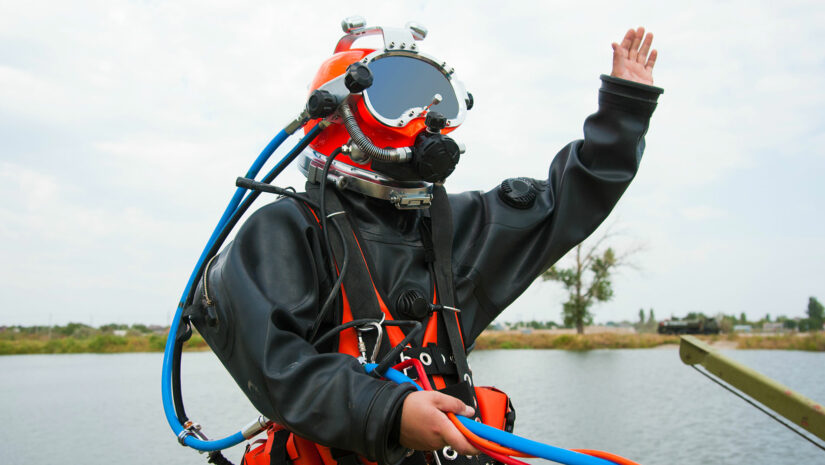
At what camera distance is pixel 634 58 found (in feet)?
5.24

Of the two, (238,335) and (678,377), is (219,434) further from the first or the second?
(678,377)

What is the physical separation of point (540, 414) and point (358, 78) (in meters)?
3.71

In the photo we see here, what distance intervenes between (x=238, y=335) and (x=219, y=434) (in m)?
3.05

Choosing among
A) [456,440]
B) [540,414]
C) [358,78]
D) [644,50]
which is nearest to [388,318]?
[456,440]

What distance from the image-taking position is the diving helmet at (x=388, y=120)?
4.63ft

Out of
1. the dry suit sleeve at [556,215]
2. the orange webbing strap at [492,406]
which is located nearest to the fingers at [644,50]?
the dry suit sleeve at [556,215]

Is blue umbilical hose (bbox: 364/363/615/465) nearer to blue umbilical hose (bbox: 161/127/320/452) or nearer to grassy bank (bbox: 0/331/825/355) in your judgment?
blue umbilical hose (bbox: 161/127/320/452)

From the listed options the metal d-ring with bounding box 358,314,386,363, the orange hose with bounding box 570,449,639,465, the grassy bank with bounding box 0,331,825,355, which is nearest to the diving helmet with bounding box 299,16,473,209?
the metal d-ring with bounding box 358,314,386,363

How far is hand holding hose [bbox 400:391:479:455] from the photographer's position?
3.02 feet

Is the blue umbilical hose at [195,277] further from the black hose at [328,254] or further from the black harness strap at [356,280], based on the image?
the black harness strap at [356,280]

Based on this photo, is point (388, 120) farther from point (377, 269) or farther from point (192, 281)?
point (192, 281)

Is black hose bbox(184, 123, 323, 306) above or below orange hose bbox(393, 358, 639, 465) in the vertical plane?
above

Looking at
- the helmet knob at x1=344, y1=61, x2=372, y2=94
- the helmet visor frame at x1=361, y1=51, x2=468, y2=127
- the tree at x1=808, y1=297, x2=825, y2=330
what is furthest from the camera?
the tree at x1=808, y1=297, x2=825, y2=330

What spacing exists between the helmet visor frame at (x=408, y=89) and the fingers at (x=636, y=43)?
1.51 ft
